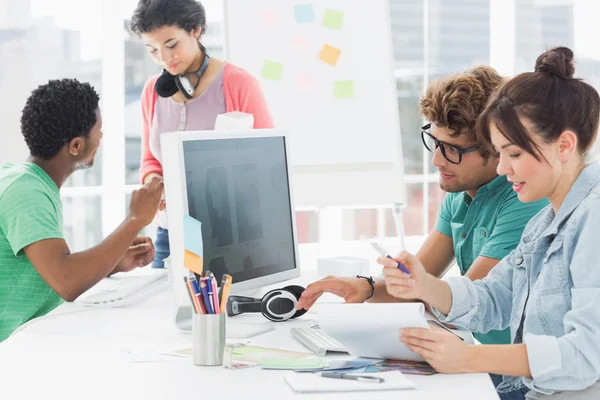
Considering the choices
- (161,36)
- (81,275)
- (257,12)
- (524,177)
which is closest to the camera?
(524,177)

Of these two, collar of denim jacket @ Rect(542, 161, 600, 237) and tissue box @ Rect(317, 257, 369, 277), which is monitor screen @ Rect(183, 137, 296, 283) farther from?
collar of denim jacket @ Rect(542, 161, 600, 237)

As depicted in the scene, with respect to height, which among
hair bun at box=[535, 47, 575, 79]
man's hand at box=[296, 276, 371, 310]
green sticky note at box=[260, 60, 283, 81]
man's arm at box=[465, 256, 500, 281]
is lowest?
man's hand at box=[296, 276, 371, 310]

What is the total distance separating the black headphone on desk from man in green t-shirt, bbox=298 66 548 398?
0.14 feet

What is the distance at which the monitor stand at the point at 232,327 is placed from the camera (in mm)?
1482

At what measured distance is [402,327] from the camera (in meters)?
1.22

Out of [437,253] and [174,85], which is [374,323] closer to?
[437,253]

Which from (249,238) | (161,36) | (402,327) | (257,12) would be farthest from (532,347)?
(257,12)

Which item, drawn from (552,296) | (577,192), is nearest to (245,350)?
(552,296)

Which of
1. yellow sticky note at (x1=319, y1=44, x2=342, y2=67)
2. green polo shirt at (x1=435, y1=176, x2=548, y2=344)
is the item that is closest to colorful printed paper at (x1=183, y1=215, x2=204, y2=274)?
green polo shirt at (x1=435, y1=176, x2=548, y2=344)

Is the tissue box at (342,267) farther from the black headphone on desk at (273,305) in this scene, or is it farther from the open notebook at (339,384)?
the open notebook at (339,384)

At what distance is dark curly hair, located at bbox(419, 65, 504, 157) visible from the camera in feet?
5.62

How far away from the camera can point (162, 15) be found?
2.42 meters

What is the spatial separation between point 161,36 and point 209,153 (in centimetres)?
110

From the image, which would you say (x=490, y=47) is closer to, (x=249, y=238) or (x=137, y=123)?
(x=137, y=123)
